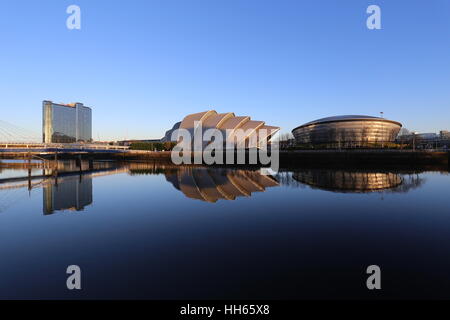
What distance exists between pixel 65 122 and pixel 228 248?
6485 inches

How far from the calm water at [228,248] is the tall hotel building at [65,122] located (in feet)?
479

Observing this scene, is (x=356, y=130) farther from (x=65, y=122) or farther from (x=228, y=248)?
(x=65, y=122)

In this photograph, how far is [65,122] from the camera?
137375 mm

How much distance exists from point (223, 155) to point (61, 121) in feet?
443

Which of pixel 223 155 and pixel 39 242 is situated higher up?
pixel 223 155

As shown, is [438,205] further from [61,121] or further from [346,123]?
[61,121]

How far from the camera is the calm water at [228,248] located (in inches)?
168

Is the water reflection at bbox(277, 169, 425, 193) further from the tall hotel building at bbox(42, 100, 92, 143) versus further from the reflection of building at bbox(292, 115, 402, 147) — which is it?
the tall hotel building at bbox(42, 100, 92, 143)

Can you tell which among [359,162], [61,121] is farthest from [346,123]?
[61,121]

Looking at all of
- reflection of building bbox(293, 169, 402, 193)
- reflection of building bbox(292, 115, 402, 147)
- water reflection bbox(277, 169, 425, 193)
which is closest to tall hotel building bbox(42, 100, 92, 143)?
reflection of building bbox(292, 115, 402, 147)

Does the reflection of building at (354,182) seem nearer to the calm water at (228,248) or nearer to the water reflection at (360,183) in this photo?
the water reflection at (360,183)

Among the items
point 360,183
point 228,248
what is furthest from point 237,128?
point 228,248
